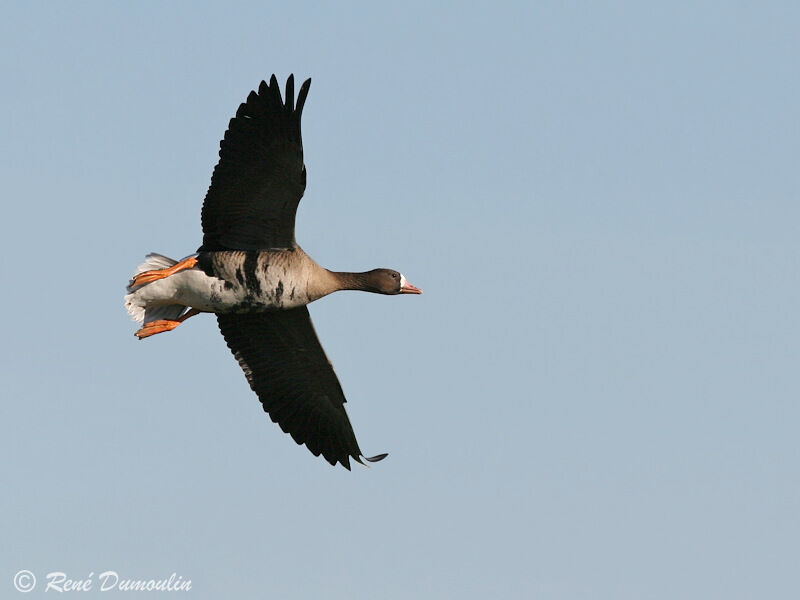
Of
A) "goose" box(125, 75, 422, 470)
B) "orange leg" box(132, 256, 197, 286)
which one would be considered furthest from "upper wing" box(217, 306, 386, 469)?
"orange leg" box(132, 256, 197, 286)

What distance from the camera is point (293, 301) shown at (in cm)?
1914

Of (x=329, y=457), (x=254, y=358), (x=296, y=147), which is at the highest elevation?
(x=296, y=147)

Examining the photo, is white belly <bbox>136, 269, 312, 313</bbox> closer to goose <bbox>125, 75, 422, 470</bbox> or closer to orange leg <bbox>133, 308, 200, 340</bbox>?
goose <bbox>125, 75, 422, 470</bbox>

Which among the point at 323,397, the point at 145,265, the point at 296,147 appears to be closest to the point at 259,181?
the point at 296,147

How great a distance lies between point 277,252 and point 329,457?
11.7ft

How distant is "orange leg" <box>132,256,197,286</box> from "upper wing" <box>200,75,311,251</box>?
33 cm

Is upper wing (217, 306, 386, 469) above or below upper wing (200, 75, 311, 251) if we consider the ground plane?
below

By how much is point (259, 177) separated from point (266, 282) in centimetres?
144

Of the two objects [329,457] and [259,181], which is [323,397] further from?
[259,181]

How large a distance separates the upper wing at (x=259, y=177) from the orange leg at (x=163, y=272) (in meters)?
0.33

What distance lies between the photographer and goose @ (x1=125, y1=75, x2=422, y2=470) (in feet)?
59.6

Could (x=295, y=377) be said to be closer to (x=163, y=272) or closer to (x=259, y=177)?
(x=163, y=272)

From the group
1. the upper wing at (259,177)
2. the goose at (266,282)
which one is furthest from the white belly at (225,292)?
the upper wing at (259,177)

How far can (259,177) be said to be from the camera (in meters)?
18.4
